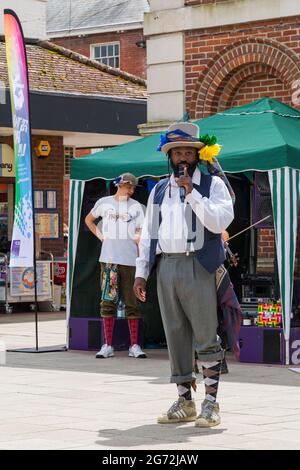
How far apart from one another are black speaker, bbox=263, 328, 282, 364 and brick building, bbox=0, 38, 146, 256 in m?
8.48

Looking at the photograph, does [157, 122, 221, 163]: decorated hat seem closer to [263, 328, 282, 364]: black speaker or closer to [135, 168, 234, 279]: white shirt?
[135, 168, 234, 279]: white shirt

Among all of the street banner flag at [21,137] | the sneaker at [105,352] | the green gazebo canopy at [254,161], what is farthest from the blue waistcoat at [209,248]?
the street banner flag at [21,137]

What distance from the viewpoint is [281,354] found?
11898 mm

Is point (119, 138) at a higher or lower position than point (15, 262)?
higher

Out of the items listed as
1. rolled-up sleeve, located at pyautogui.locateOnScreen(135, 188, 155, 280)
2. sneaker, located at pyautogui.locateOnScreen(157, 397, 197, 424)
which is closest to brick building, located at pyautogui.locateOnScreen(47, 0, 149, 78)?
rolled-up sleeve, located at pyautogui.locateOnScreen(135, 188, 155, 280)

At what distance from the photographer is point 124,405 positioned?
9.12m

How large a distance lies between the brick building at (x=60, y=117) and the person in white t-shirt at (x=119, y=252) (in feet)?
22.8

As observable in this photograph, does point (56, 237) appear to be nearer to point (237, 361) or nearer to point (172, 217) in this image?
point (237, 361)

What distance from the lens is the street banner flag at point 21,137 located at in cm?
1320

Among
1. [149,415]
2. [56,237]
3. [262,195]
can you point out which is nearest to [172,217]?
[149,415]

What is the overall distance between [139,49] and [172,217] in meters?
31.7
